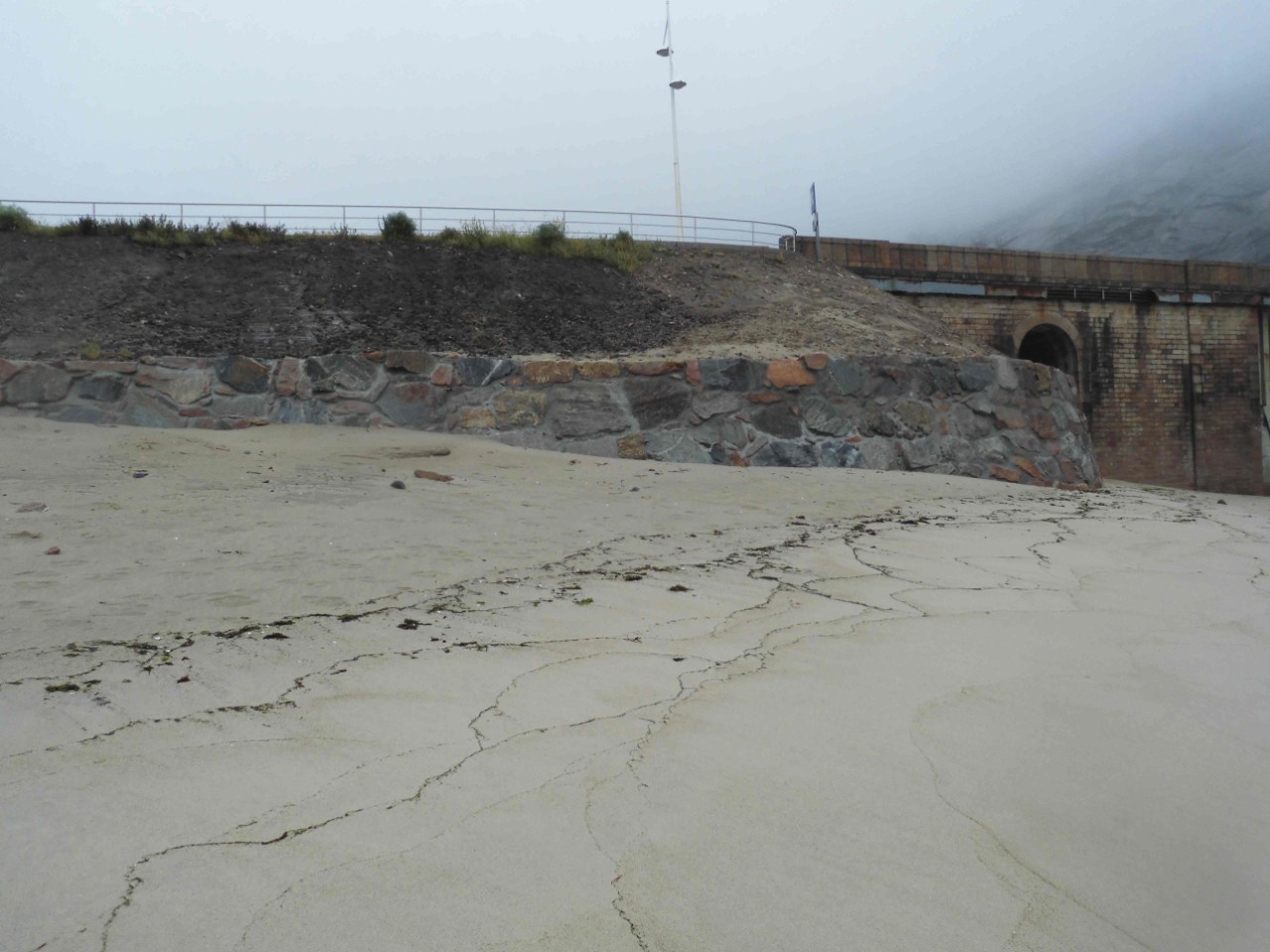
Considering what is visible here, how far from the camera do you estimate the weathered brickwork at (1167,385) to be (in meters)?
20.0

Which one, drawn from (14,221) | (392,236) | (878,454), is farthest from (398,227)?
(878,454)

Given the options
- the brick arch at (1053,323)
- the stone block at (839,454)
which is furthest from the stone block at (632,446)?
the brick arch at (1053,323)

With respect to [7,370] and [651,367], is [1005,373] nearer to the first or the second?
[651,367]

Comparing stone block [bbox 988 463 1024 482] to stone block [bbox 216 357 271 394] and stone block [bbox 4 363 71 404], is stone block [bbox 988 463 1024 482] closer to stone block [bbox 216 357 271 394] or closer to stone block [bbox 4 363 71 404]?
stone block [bbox 216 357 271 394]

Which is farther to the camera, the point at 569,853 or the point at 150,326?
the point at 150,326

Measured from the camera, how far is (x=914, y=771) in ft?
7.44

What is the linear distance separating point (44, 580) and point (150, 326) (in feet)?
22.5

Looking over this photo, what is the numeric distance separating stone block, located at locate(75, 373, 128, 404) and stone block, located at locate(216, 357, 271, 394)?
80 cm

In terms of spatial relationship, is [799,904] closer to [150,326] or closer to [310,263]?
[150,326]

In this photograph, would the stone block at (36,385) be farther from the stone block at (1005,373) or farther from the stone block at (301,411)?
the stone block at (1005,373)

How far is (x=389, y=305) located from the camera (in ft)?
35.7

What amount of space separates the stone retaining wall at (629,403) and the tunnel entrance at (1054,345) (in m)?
10.4

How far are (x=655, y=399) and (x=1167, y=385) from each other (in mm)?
16271

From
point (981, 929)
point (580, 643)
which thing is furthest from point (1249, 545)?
point (981, 929)
